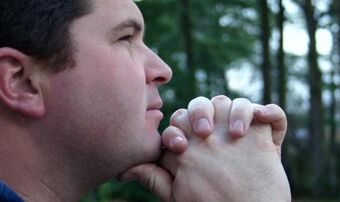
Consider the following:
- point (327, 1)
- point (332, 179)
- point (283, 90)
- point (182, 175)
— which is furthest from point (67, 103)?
point (332, 179)

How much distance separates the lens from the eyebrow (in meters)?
1.79

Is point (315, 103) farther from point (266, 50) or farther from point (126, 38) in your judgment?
point (126, 38)

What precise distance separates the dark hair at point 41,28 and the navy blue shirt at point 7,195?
391mm

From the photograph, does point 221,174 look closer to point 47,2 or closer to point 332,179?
point 47,2

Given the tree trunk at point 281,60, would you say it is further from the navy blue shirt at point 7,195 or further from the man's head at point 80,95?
the navy blue shirt at point 7,195

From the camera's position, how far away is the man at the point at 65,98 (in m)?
1.67

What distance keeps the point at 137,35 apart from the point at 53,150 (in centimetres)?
49

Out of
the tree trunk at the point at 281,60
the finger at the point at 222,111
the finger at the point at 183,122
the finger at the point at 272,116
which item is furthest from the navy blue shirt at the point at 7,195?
the tree trunk at the point at 281,60

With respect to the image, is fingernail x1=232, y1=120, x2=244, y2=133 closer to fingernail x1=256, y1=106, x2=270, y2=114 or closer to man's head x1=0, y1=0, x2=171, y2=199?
fingernail x1=256, y1=106, x2=270, y2=114

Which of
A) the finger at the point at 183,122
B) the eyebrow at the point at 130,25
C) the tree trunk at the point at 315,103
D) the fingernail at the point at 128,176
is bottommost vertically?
the tree trunk at the point at 315,103

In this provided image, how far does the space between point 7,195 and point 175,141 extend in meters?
0.60

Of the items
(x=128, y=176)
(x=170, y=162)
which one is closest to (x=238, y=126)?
(x=170, y=162)

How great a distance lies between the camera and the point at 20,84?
1675 mm

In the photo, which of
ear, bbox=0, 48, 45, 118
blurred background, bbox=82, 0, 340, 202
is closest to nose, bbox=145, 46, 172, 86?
ear, bbox=0, 48, 45, 118
